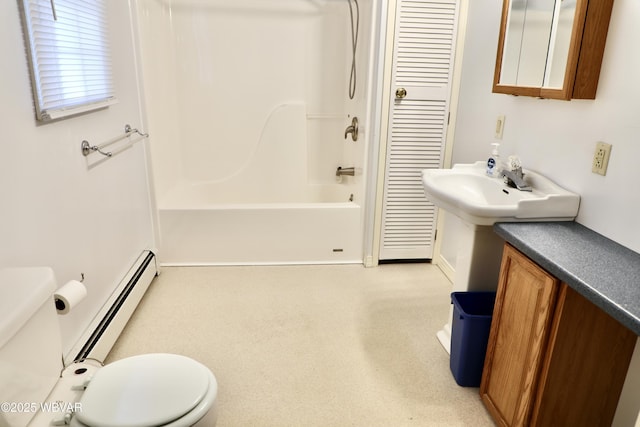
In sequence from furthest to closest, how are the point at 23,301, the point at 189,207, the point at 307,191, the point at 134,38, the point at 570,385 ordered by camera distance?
1. the point at 307,191
2. the point at 189,207
3. the point at 134,38
4. the point at 570,385
5. the point at 23,301

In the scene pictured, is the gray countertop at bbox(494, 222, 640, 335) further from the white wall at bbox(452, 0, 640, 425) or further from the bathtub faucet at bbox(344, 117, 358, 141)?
the bathtub faucet at bbox(344, 117, 358, 141)

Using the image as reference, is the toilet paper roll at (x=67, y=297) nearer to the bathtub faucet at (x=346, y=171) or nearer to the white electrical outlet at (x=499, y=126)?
the white electrical outlet at (x=499, y=126)

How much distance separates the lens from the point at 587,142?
5.65ft

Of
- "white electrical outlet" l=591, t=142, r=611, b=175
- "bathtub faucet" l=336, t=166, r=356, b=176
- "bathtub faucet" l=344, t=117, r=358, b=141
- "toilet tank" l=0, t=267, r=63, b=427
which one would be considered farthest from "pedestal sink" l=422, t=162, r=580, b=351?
"toilet tank" l=0, t=267, r=63, b=427

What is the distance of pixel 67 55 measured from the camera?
180 centimetres

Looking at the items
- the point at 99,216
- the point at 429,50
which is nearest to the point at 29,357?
the point at 99,216

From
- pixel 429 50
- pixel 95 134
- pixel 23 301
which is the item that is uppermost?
pixel 429 50

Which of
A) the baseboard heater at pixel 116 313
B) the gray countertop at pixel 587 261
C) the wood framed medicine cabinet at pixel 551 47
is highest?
the wood framed medicine cabinet at pixel 551 47

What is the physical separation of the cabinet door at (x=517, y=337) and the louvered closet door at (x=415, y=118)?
1403 millimetres

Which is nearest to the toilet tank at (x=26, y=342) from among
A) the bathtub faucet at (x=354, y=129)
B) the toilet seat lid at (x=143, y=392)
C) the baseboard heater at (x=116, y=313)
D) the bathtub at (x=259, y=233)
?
the toilet seat lid at (x=143, y=392)

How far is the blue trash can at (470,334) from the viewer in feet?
6.20

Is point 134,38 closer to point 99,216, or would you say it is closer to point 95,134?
point 95,134

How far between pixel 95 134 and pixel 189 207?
1.01 m

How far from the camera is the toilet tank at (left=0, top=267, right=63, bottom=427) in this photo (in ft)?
3.46
